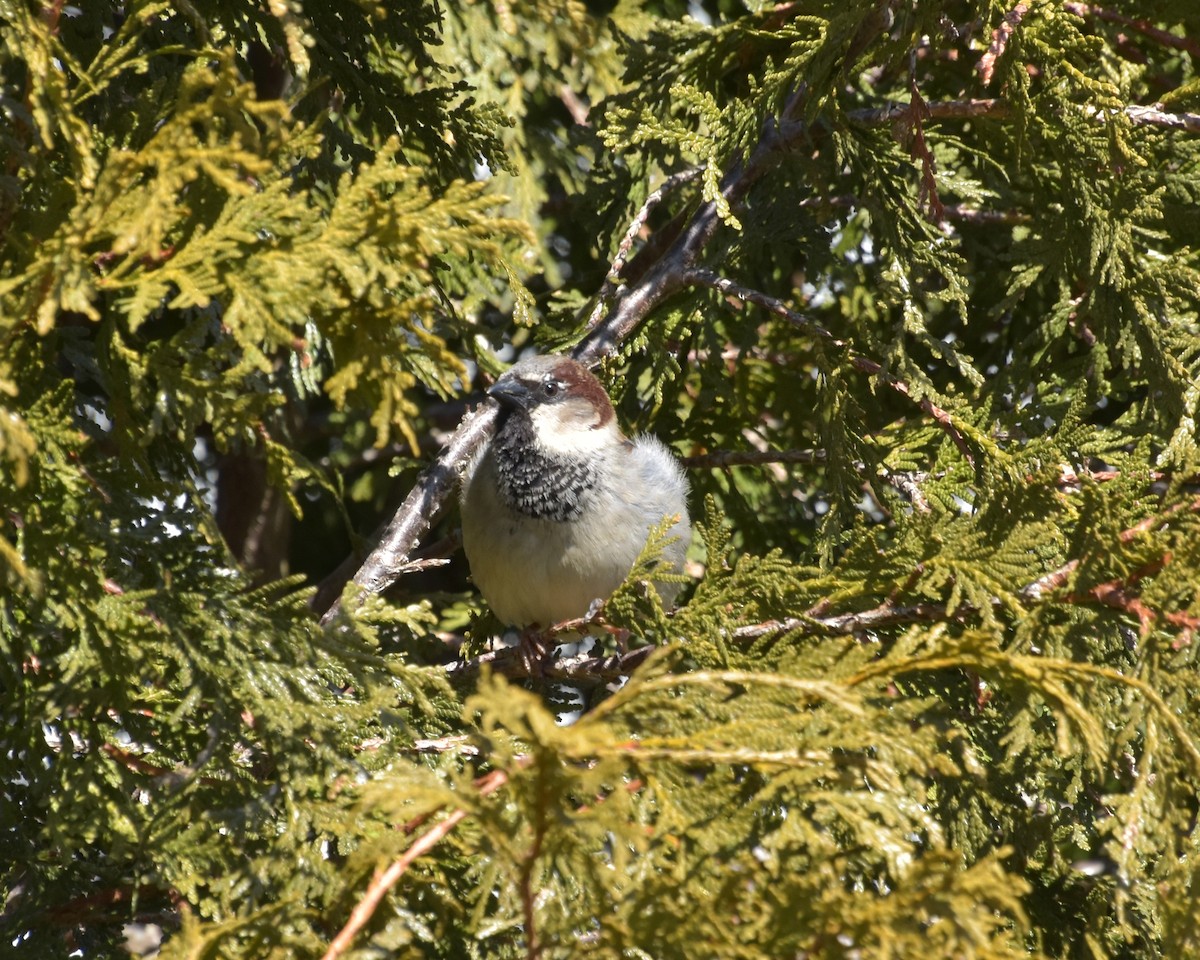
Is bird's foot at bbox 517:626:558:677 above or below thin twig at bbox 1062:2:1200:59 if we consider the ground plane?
below

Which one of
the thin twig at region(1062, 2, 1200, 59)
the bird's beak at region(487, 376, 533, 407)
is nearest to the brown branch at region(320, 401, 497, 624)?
the bird's beak at region(487, 376, 533, 407)

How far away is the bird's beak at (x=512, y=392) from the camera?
2.84m

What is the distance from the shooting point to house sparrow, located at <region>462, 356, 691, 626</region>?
9.12ft

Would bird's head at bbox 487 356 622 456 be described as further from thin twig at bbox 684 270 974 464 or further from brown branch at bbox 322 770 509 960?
brown branch at bbox 322 770 509 960

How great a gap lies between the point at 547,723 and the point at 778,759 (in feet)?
1.02

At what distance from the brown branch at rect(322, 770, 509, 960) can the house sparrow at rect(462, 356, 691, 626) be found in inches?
51.9

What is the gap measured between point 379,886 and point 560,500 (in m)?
1.51

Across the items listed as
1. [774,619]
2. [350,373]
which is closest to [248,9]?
[350,373]

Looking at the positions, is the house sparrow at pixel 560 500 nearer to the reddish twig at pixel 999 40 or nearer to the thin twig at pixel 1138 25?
the reddish twig at pixel 999 40

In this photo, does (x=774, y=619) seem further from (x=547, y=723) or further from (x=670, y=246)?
(x=670, y=246)

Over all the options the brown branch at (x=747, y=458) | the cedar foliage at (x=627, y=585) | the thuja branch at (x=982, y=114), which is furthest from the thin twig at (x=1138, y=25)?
the brown branch at (x=747, y=458)

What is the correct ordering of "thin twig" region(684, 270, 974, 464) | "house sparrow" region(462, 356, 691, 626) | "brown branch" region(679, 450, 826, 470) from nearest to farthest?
1. "thin twig" region(684, 270, 974, 464)
2. "brown branch" region(679, 450, 826, 470)
3. "house sparrow" region(462, 356, 691, 626)

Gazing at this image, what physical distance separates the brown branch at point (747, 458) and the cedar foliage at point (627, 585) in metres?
0.14

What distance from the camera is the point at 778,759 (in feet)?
4.53
